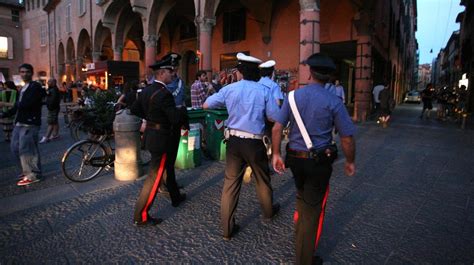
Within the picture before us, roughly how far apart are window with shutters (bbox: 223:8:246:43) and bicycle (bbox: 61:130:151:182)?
48.7ft

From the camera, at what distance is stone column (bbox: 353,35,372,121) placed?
13.8 metres

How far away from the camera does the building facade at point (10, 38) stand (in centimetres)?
3753

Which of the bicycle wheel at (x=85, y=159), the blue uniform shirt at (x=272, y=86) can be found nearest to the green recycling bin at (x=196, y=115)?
the bicycle wheel at (x=85, y=159)

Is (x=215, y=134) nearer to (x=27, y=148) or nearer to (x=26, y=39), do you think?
(x=27, y=148)

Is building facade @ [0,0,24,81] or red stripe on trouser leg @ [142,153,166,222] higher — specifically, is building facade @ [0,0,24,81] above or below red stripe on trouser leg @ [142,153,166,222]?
above

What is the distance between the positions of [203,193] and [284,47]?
13.8 m

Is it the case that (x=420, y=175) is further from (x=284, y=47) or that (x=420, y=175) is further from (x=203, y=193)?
(x=284, y=47)

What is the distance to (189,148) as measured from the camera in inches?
236

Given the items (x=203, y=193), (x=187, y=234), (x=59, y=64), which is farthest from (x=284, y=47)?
(x=59, y=64)

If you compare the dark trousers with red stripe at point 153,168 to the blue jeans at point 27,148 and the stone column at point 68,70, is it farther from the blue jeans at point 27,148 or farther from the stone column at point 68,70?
the stone column at point 68,70

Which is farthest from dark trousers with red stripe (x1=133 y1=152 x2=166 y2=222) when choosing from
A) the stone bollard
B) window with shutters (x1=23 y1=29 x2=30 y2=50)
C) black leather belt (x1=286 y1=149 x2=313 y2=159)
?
window with shutters (x1=23 y1=29 x2=30 y2=50)

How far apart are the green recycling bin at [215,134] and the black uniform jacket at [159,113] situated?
112 inches

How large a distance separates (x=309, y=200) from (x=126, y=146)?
11.6 ft

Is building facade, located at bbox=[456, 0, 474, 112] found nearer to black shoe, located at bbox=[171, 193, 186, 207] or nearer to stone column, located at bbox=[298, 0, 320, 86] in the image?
stone column, located at bbox=[298, 0, 320, 86]
